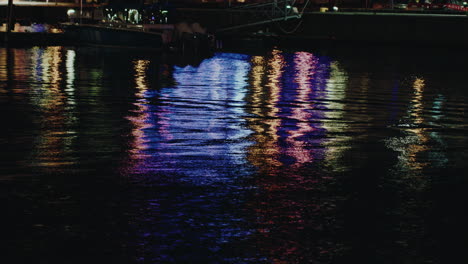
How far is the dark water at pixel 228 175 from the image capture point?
11.6 metres

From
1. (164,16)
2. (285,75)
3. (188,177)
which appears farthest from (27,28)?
(188,177)

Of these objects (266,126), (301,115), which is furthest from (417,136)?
(301,115)

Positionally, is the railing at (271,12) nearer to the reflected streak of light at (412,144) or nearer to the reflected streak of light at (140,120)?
the reflected streak of light at (140,120)

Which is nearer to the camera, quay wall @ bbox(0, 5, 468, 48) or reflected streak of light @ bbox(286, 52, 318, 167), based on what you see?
reflected streak of light @ bbox(286, 52, 318, 167)

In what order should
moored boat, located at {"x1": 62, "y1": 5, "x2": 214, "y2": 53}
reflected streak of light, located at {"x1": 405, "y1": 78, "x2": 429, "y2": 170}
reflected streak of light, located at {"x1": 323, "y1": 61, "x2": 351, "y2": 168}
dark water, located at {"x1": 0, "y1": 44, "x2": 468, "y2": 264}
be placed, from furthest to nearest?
moored boat, located at {"x1": 62, "y1": 5, "x2": 214, "y2": 53} → reflected streak of light, located at {"x1": 323, "y1": 61, "x2": 351, "y2": 168} → reflected streak of light, located at {"x1": 405, "y1": 78, "x2": 429, "y2": 170} → dark water, located at {"x1": 0, "y1": 44, "x2": 468, "y2": 264}

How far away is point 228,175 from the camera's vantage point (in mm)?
15805

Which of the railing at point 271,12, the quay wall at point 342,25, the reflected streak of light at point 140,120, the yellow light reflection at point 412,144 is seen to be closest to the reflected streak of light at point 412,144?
the yellow light reflection at point 412,144

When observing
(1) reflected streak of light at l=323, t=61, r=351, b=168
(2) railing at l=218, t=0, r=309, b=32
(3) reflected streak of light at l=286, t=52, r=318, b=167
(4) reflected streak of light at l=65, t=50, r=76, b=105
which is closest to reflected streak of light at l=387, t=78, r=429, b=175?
(1) reflected streak of light at l=323, t=61, r=351, b=168

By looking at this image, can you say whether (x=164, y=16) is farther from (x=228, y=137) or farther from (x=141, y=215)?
(x=141, y=215)

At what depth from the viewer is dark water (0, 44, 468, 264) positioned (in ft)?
38.0

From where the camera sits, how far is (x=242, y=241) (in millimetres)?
11703

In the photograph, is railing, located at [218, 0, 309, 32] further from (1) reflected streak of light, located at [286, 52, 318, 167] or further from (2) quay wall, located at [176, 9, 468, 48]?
(1) reflected streak of light, located at [286, 52, 318, 167]

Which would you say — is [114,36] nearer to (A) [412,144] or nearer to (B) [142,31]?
(B) [142,31]

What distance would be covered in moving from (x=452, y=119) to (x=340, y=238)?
14372 millimetres
